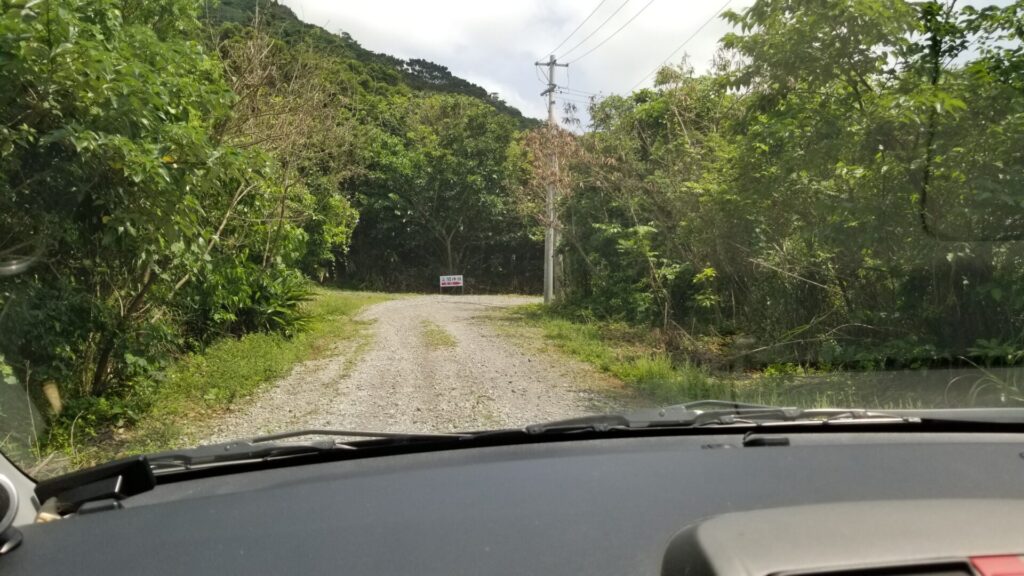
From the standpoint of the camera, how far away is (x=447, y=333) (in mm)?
13617

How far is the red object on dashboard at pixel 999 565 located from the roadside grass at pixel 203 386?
17.9 ft

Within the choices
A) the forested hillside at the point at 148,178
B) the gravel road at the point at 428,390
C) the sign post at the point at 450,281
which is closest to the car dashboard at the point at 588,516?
the gravel road at the point at 428,390

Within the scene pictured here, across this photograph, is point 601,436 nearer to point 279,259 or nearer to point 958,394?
point 958,394

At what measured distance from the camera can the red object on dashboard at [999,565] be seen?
146 cm

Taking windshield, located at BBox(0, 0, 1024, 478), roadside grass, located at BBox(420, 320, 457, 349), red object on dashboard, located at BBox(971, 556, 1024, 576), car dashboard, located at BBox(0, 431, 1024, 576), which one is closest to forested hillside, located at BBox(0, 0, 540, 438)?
windshield, located at BBox(0, 0, 1024, 478)

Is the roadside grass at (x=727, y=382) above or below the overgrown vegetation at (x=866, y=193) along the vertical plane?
below

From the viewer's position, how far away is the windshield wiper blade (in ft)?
9.36

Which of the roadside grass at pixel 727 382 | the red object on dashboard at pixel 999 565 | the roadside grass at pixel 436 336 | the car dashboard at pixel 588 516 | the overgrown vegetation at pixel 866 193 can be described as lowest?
the roadside grass at pixel 727 382

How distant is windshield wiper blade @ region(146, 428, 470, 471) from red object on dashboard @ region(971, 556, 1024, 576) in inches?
78.8

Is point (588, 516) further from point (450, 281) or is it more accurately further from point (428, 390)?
point (450, 281)

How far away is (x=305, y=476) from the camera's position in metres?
2.78

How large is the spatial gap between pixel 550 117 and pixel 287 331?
9239mm

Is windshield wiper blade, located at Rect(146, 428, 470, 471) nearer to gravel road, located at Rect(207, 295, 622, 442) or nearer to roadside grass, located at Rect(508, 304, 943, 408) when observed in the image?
gravel road, located at Rect(207, 295, 622, 442)

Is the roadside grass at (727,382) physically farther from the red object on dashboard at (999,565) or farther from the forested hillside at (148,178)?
the red object on dashboard at (999,565)
